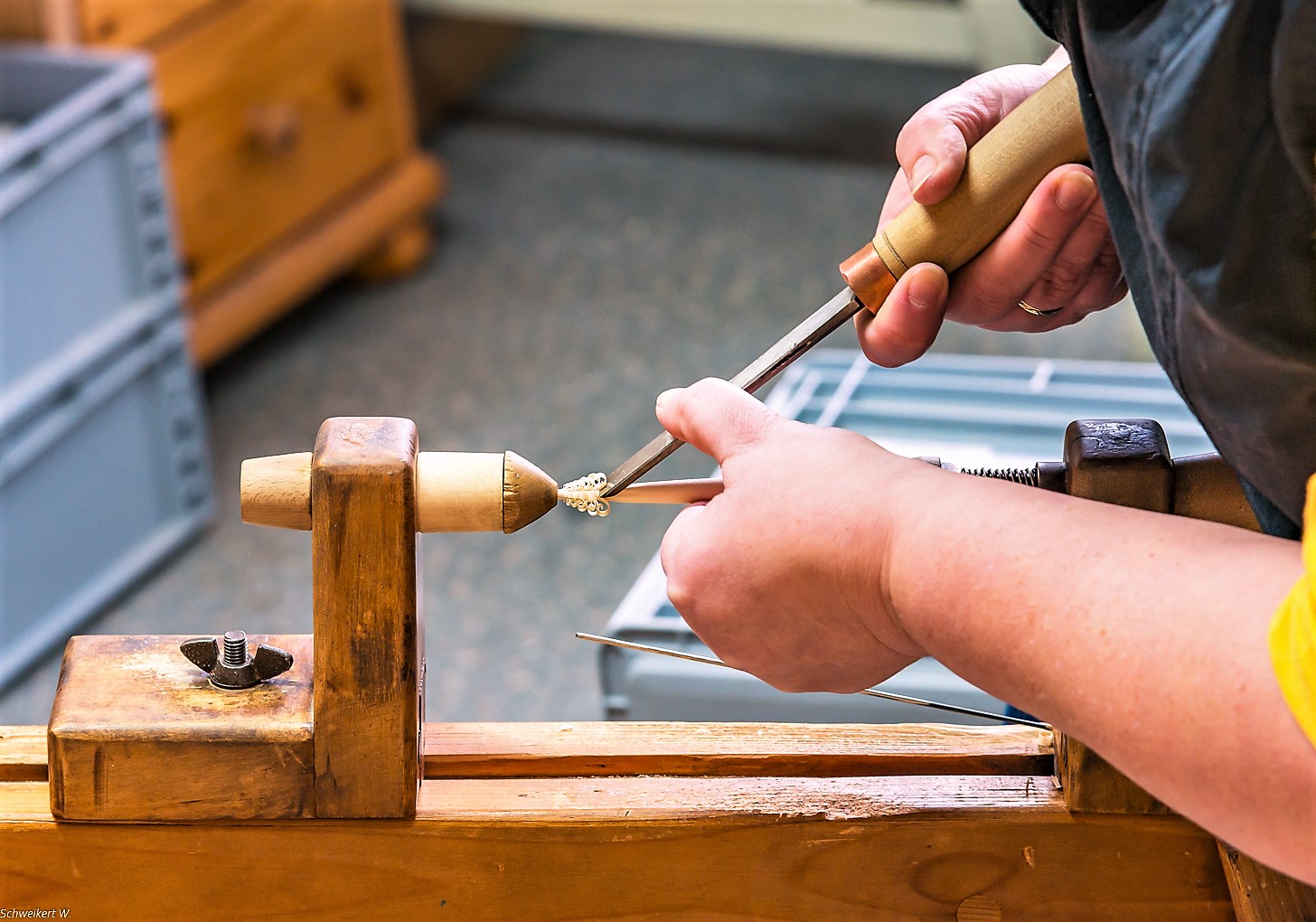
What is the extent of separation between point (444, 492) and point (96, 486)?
119 centimetres

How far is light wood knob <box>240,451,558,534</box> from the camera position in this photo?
0.54 meters

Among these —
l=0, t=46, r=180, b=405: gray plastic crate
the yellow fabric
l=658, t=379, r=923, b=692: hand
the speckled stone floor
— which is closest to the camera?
the yellow fabric

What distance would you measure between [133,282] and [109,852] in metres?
1.15

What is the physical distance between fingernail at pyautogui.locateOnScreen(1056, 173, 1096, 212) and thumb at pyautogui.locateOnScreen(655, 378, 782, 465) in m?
0.13

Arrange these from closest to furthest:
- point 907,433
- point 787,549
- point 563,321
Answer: point 787,549 → point 907,433 → point 563,321

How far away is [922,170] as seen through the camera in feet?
1.74

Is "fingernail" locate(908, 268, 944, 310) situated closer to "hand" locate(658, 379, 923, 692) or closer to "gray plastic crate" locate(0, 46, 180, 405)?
"hand" locate(658, 379, 923, 692)

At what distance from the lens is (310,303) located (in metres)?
2.23

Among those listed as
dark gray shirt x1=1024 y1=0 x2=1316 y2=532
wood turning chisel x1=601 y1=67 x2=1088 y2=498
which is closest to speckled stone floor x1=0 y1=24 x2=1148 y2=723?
wood turning chisel x1=601 y1=67 x2=1088 y2=498

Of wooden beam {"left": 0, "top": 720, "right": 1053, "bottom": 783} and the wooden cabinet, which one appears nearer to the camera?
wooden beam {"left": 0, "top": 720, "right": 1053, "bottom": 783}

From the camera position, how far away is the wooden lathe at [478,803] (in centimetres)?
54

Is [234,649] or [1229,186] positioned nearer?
[1229,186]

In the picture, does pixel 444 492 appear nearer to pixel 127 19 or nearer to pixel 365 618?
pixel 365 618

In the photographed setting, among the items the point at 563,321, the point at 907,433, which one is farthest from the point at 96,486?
the point at 907,433
